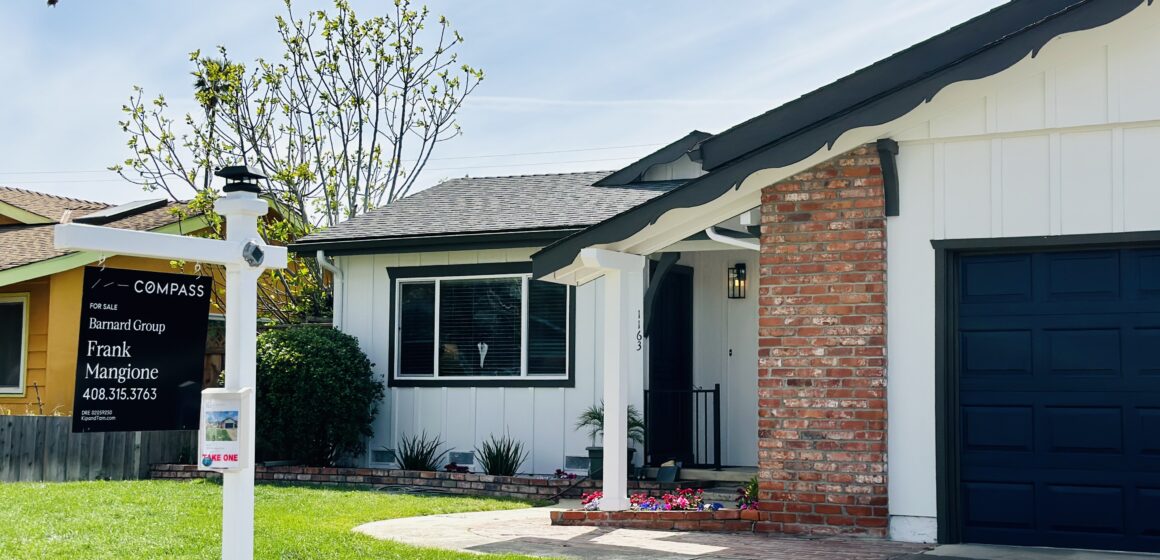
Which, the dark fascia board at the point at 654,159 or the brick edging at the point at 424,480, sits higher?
the dark fascia board at the point at 654,159

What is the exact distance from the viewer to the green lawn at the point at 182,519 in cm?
816

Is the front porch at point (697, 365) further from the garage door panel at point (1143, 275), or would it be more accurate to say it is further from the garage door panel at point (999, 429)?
the garage door panel at point (1143, 275)

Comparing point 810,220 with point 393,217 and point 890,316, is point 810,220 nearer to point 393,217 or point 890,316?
point 890,316

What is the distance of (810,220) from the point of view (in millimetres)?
9062

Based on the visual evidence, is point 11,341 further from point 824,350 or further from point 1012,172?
point 1012,172

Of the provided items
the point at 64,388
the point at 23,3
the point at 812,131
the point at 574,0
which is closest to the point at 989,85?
the point at 812,131

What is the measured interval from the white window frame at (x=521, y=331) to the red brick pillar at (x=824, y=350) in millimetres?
5321

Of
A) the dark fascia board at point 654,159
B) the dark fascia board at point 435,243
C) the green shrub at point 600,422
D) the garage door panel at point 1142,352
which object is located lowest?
the green shrub at point 600,422

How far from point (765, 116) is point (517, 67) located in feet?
44.3

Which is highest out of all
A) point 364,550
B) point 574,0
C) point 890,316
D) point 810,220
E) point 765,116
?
point 574,0

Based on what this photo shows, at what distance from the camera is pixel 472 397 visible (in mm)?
14875

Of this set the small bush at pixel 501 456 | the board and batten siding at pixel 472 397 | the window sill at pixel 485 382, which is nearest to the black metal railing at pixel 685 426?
the board and batten siding at pixel 472 397

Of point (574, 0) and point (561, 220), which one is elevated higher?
point (574, 0)

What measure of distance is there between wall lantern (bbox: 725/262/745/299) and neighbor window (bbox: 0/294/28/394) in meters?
10.1
